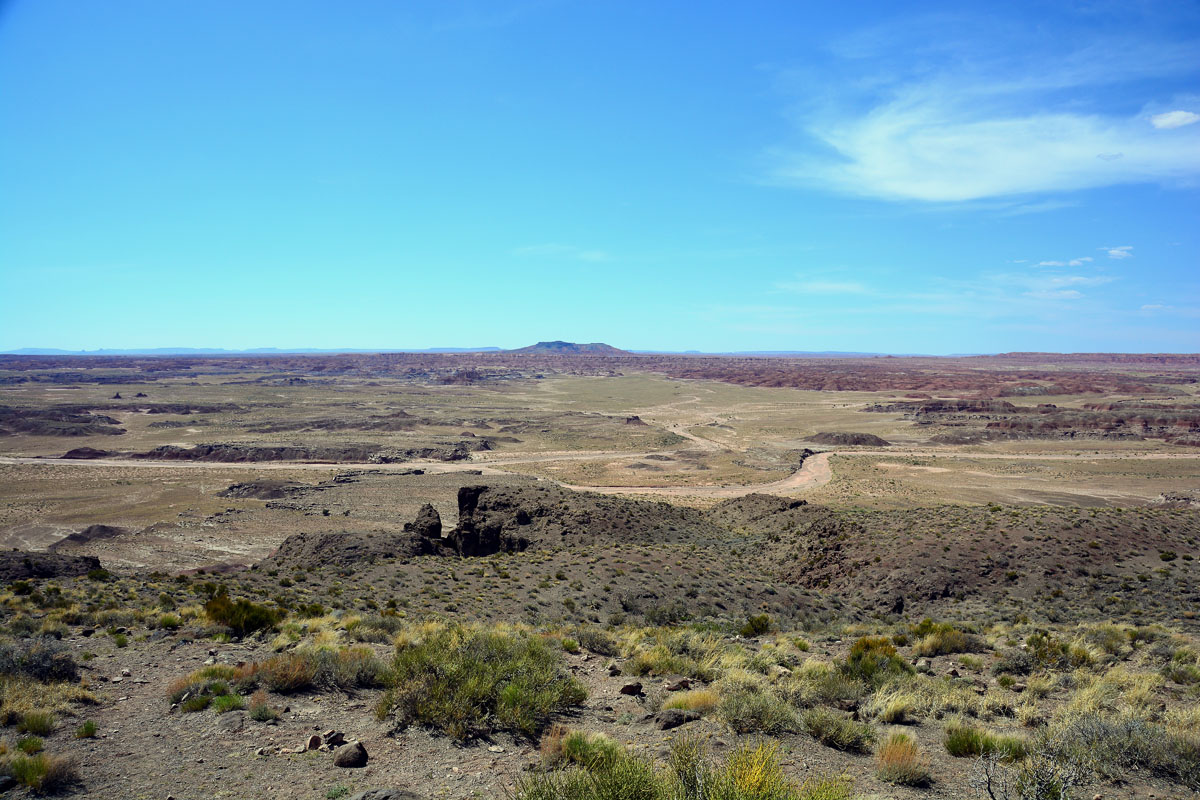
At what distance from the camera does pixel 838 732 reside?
7805 millimetres

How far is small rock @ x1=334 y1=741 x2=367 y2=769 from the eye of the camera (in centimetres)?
709

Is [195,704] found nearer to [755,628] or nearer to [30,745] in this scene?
[30,745]

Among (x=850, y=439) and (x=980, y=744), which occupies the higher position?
(x=980, y=744)

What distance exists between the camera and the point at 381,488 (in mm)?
54812

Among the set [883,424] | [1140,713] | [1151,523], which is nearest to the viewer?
[1140,713]

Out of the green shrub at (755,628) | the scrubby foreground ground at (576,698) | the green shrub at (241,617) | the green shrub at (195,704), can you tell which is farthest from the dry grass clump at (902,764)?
the green shrub at (241,617)

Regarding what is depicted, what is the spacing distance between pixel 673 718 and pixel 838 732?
212 cm

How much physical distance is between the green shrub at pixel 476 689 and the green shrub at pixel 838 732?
10.9 ft

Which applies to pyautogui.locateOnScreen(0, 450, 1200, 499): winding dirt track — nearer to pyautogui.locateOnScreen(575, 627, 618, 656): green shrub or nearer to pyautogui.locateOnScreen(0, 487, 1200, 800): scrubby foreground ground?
pyautogui.locateOnScreen(0, 487, 1200, 800): scrubby foreground ground

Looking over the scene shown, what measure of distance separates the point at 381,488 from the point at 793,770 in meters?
52.6

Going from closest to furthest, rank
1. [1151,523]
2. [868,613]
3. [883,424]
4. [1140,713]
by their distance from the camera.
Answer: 1. [1140,713]
2. [868,613]
3. [1151,523]
4. [883,424]

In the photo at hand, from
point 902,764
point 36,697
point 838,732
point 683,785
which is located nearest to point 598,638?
point 838,732

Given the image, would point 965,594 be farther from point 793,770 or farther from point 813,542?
point 793,770

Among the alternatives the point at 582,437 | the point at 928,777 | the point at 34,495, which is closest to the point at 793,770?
the point at 928,777
